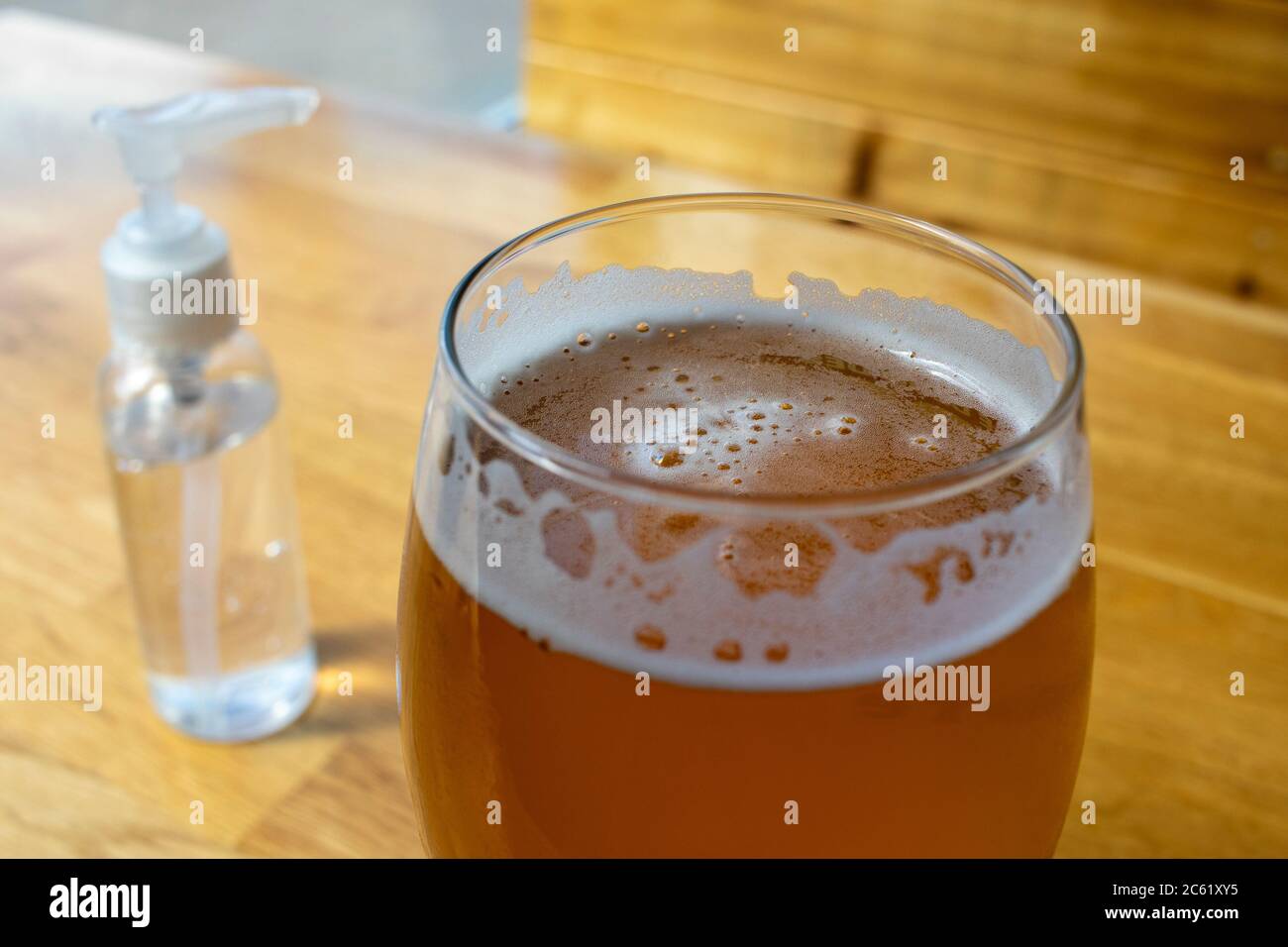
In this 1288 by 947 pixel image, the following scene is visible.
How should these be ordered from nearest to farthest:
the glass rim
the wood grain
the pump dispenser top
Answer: the glass rim → the pump dispenser top → the wood grain

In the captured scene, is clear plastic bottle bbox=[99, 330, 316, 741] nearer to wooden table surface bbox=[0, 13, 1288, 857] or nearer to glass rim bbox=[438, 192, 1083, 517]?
wooden table surface bbox=[0, 13, 1288, 857]

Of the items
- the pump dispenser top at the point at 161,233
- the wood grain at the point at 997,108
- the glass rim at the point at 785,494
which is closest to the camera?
the glass rim at the point at 785,494

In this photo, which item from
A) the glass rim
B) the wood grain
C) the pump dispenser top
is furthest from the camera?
the wood grain

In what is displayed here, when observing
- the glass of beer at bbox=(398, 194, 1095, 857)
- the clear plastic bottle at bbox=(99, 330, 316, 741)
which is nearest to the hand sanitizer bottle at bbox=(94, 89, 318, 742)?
the clear plastic bottle at bbox=(99, 330, 316, 741)

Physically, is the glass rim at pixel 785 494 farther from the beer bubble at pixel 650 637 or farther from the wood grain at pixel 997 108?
the wood grain at pixel 997 108

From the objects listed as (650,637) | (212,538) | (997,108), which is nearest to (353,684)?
(212,538)

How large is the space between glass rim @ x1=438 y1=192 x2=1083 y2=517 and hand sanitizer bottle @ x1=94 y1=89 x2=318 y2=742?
252mm

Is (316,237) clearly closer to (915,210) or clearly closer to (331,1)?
(915,210)

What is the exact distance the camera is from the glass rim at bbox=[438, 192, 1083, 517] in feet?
0.92

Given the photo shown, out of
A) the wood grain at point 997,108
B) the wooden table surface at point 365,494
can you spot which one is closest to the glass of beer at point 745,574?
the wooden table surface at point 365,494

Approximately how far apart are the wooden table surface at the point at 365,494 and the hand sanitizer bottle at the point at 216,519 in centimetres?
2

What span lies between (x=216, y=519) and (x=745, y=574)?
411 mm

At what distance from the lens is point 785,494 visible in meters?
0.33

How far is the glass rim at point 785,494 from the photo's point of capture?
0.28 m
